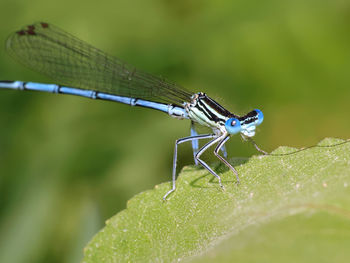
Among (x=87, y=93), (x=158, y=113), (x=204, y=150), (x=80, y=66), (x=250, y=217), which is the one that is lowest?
(x=250, y=217)

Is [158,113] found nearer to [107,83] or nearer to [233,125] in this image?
[107,83]

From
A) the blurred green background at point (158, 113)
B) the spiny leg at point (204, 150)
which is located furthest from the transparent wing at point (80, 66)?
the spiny leg at point (204, 150)

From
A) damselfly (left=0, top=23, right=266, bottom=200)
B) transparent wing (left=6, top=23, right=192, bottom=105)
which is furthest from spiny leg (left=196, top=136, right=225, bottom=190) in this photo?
transparent wing (left=6, top=23, right=192, bottom=105)

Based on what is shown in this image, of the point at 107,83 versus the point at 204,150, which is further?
the point at 107,83

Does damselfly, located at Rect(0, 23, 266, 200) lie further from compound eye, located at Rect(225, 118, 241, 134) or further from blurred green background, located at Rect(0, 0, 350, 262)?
blurred green background, located at Rect(0, 0, 350, 262)

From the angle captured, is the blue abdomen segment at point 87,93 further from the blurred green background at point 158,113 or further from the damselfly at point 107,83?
the blurred green background at point 158,113

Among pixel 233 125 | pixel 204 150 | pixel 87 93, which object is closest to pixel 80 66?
pixel 87 93
